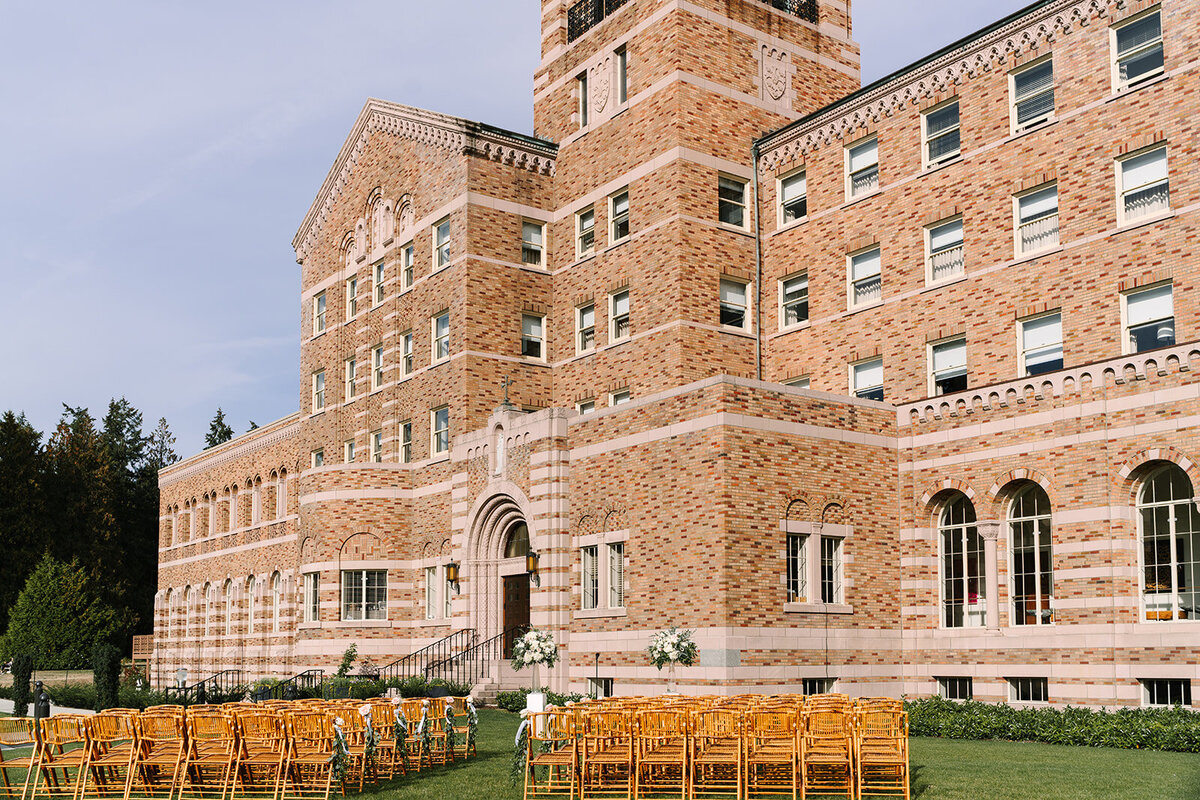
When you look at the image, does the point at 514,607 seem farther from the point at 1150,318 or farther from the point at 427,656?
the point at 1150,318

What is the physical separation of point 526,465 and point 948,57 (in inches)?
557

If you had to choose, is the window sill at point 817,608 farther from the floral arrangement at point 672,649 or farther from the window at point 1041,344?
the window at point 1041,344

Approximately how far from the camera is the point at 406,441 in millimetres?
39562

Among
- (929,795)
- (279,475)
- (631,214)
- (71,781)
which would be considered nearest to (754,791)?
(929,795)

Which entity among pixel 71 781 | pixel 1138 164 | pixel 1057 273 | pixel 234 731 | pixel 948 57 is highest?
pixel 948 57

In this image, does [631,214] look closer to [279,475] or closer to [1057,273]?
[1057,273]

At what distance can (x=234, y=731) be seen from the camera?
50.6 feet

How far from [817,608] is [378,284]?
70.2ft

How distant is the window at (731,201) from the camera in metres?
34.2

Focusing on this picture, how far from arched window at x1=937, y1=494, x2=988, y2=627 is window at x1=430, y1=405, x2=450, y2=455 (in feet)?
50.5

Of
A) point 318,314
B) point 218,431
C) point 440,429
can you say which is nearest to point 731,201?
point 440,429

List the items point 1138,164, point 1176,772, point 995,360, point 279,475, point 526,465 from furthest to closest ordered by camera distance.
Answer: point 279,475 < point 526,465 < point 995,360 < point 1138,164 < point 1176,772

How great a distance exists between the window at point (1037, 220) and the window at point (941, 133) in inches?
91.9

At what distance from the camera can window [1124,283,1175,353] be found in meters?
25.1
